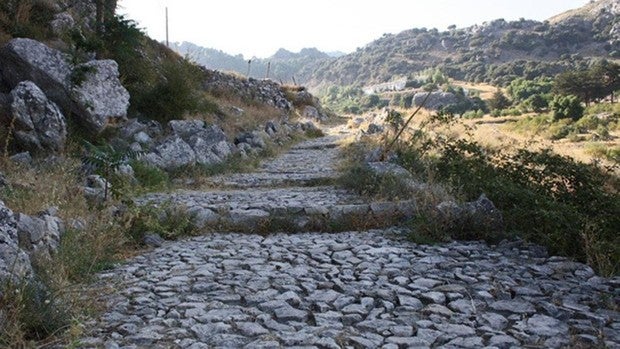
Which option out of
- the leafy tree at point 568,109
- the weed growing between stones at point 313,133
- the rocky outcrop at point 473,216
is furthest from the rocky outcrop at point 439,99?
the rocky outcrop at point 473,216

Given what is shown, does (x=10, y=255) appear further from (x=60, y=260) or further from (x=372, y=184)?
(x=372, y=184)

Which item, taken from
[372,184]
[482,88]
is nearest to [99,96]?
[372,184]

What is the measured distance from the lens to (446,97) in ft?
239

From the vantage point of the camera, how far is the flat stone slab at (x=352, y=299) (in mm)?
3340

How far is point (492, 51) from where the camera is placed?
12306 cm

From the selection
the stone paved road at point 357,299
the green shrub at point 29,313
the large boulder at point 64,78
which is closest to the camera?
the green shrub at point 29,313

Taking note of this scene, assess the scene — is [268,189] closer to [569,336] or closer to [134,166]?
[134,166]

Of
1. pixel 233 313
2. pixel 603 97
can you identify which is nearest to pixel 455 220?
pixel 233 313

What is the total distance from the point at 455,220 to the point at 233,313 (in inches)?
137

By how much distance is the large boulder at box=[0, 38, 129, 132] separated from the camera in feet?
32.2

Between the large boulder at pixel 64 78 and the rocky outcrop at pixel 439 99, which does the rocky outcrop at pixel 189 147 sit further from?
the rocky outcrop at pixel 439 99

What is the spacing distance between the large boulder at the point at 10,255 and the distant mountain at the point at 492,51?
97.9 meters

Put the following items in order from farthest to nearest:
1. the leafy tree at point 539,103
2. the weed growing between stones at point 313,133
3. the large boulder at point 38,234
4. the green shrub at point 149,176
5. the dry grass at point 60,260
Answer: the leafy tree at point 539,103 → the weed growing between stones at point 313,133 → the green shrub at point 149,176 → the large boulder at point 38,234 → the dry grass at point 60,260

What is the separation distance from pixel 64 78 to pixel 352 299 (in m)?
8.72
